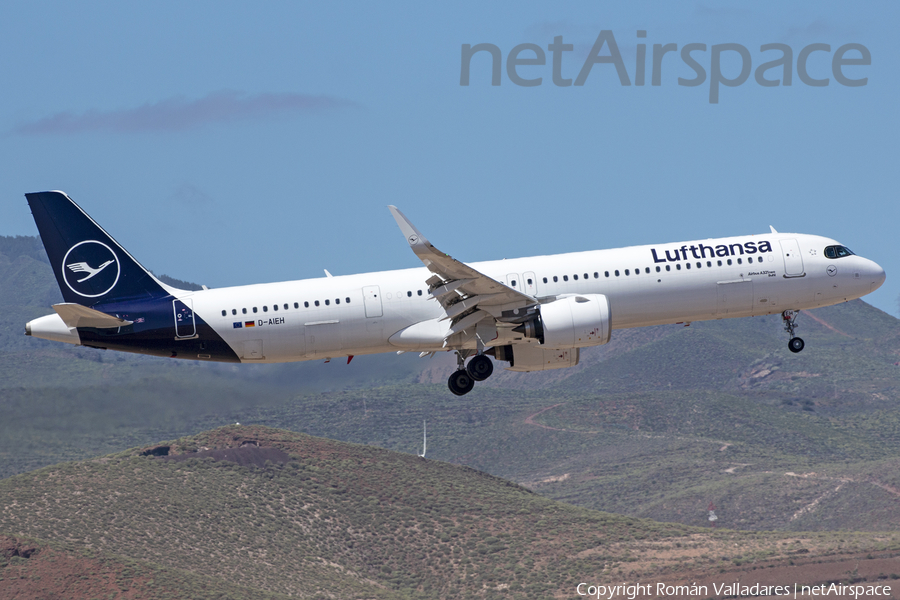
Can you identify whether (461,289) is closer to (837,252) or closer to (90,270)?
(90,270)

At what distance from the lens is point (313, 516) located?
398 feet

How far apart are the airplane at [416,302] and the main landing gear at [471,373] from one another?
64 millimetres

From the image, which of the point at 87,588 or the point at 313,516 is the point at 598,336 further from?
the point at 313,516

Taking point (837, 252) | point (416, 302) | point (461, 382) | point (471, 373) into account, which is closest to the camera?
point (416, 302)

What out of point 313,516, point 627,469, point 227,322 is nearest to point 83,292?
point 227,322

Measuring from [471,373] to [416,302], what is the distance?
4.30 m

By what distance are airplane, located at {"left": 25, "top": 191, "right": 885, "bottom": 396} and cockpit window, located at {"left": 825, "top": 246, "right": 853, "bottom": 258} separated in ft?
4.42

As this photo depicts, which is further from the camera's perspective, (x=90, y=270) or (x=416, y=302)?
(x=90, y=270)

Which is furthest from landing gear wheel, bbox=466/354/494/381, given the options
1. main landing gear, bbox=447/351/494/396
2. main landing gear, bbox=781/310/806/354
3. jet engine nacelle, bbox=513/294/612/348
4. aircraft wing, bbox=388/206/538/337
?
main landing gear, bbox=781/310/806/354

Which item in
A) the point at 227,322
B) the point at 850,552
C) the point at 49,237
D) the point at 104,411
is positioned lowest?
the point at 850,552

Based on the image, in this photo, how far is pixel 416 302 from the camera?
172 ft

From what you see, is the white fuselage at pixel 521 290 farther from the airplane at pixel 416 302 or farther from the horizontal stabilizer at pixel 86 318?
the horizontal stabilizer at pixel 86 318

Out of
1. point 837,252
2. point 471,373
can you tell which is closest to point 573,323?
point 471,373

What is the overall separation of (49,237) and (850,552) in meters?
79.6
